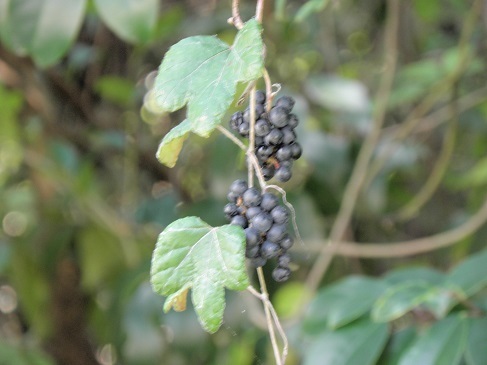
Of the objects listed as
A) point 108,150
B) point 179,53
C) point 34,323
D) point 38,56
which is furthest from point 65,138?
point 179,53

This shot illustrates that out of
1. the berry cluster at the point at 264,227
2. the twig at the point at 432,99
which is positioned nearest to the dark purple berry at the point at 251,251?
the berry cluster at the point at 264,227

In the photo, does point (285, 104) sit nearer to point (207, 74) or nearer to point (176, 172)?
point (207, 74)

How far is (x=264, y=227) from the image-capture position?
39cm

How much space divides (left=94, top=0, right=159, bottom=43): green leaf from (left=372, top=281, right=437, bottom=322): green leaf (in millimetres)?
421

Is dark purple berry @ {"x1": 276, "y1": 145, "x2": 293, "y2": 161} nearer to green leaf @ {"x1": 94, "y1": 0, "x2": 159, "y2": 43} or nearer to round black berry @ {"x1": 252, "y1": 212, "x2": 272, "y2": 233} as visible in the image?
round black berry @ {"x1": 252, "y1": 212, "x2": 272, "y2": 233}

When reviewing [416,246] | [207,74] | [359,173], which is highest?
[207,74]

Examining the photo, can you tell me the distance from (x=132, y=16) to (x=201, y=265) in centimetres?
50

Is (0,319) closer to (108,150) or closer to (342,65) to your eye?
(108,150)

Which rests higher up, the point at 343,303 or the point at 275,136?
Result: the point at 275,136

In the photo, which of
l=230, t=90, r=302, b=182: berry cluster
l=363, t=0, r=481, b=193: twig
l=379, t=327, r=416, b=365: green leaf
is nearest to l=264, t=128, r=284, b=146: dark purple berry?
l=230, t=90, r=302, b=182: berry cluster

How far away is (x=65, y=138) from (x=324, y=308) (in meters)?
0.74

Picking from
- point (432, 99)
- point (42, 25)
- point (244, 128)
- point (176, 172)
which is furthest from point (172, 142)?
point (176, 172)

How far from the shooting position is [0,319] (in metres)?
1.62

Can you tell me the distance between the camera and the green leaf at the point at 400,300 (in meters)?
0.68
